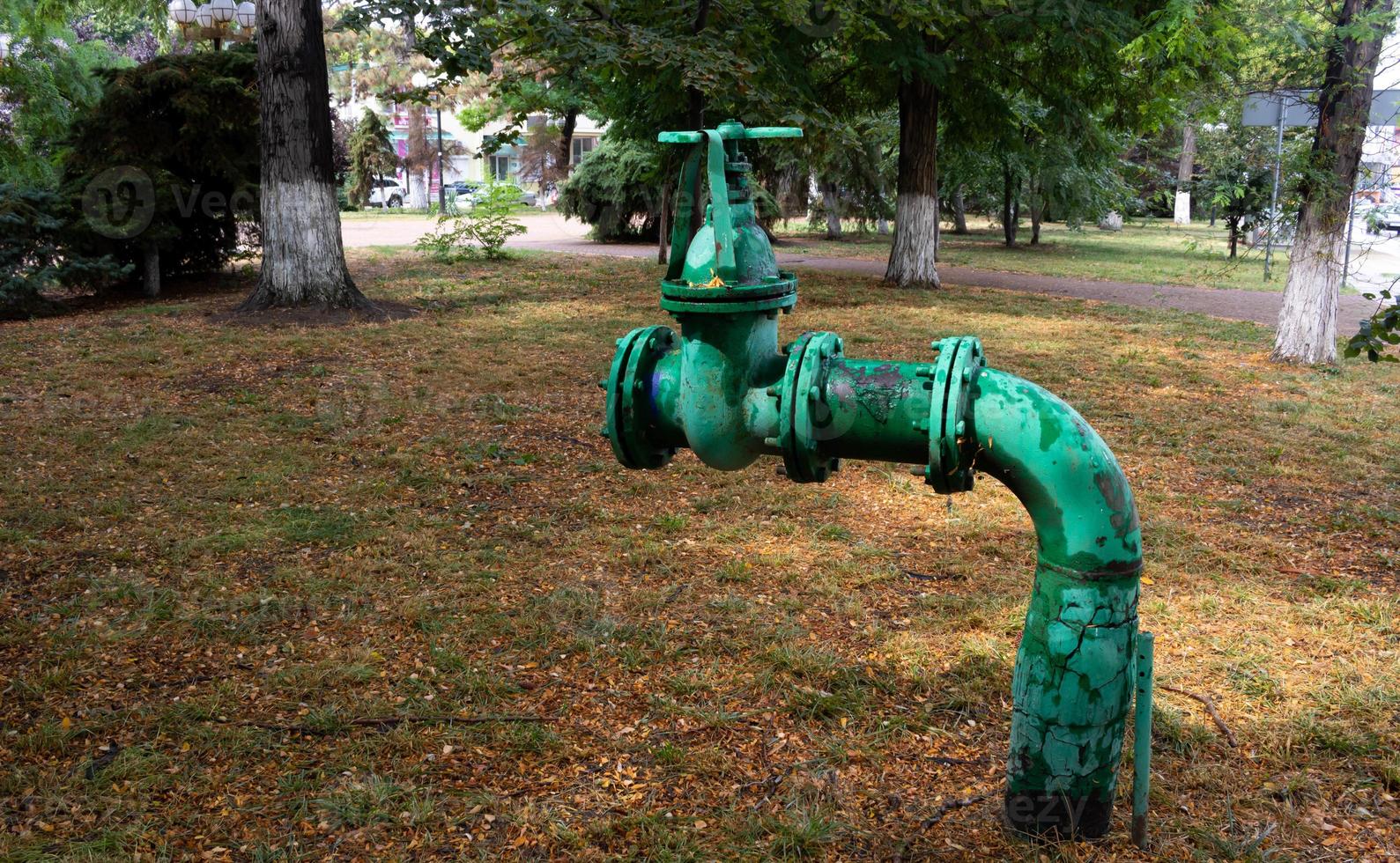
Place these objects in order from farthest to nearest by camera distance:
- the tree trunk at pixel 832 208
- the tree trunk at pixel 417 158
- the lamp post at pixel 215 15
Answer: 1. the tree trunk at pixel 417 158
2. the tree trunk at pixel 832 208
3. the lamp post at pixel 215 15

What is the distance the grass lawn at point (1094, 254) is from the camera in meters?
18.1

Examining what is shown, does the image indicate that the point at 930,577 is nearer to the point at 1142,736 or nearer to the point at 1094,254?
the point at 1142,736

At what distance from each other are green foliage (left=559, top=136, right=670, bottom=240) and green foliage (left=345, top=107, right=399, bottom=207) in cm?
1757

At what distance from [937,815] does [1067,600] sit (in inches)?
34.0

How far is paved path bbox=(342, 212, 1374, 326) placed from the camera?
1376 cm

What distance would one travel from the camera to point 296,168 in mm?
9820

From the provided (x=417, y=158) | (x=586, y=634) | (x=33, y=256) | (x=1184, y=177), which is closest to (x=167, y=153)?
(x=33, y=256)

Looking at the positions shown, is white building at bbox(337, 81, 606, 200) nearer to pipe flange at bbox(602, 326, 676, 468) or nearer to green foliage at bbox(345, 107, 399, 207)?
green foliage at bbox(345, 107, 399, 207)

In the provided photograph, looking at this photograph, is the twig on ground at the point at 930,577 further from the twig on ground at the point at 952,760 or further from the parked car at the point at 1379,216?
the parked car at the point at 1379,216

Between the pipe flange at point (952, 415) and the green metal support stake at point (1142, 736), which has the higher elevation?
the pipe flange at point (952, 415)

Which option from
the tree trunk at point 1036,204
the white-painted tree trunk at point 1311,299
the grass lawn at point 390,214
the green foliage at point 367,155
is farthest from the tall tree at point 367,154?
the white-painted tree trunk at point 1311,299

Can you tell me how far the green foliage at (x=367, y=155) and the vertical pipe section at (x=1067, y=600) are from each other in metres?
38.6

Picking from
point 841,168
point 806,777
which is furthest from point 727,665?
point 841,168

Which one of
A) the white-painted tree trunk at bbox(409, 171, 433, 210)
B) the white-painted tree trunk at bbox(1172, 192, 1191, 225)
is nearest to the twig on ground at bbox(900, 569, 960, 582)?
the white-painted tree trunk at bbox(1172, 192, 1191, 225)
